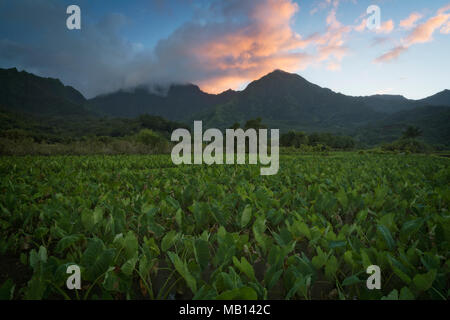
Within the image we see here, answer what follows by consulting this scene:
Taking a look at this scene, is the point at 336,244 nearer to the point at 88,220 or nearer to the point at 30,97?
the point at 88,220

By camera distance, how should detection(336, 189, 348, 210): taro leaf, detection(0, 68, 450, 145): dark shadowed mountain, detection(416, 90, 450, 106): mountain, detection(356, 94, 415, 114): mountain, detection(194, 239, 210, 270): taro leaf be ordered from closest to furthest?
detection(194, 239, 210, 270): taro leaf
detection(336, 189, 348, 210): taro leaf
detection(0, 68, 450, 145): dark shadowed mountain
detection(416, 90, 450, 106): mountain
detection(356, 94, 415, 114): mountain

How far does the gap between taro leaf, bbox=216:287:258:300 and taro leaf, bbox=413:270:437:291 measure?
75cm

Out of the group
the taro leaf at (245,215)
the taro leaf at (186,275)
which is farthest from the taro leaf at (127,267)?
the taro leaf at (245,215)

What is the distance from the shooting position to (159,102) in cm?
18250

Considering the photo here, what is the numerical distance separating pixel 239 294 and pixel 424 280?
2.76 feet

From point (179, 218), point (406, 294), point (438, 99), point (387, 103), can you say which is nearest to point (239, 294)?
point (406, 294)

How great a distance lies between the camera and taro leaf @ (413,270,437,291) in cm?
92

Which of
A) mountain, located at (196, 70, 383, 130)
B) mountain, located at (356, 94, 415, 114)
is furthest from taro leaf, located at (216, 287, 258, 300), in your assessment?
mountain, located at (356, 94, 415, 114)

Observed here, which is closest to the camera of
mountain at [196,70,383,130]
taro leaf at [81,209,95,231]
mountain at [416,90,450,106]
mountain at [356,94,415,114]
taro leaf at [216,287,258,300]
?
taro leaf at [216,287,258,300]

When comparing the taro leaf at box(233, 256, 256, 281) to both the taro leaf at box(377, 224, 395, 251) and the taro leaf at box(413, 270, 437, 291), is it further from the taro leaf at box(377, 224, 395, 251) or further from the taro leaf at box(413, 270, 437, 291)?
the taro leaf at box(377, 224, 395, 251)

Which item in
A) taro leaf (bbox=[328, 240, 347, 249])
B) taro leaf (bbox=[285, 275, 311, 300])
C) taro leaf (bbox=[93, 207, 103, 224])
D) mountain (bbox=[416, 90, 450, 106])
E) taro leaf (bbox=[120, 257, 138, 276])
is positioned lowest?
taro leaf (bbox=[285, 275, 311, 300])

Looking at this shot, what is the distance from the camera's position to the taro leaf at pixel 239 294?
2.76ft
